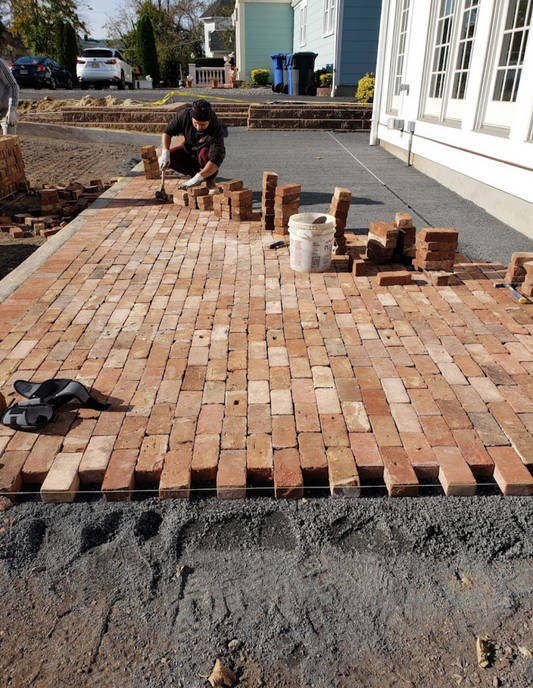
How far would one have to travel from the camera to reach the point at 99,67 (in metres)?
23.9

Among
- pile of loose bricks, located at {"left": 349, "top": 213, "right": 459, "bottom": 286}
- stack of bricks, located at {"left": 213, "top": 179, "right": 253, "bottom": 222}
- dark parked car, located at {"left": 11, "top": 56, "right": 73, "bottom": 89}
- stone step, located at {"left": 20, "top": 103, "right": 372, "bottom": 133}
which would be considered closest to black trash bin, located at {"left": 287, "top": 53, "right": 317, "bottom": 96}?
stone step, located at {"left": 20, "top": 103, "right": 372, "bottom": 133}

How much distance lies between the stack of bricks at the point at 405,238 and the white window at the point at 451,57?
12.5ft

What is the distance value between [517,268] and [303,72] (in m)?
18.5

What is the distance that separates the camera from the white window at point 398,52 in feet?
32.6

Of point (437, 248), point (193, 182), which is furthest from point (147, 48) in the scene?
point (437, 248)

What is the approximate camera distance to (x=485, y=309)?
402 centimetres

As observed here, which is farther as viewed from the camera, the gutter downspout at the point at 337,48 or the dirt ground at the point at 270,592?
the gutter downspout at the point at 337,48

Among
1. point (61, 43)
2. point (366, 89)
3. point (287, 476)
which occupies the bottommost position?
point (287, 476)

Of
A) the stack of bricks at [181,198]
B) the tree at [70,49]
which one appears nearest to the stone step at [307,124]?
the stack of bricks at [181,198]

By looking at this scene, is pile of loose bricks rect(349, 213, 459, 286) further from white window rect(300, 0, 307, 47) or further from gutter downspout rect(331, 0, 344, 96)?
white window rect(300, 0, 307, 47)

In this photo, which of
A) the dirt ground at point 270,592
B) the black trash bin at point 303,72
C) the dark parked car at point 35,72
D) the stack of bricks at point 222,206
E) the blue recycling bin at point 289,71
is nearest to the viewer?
the dirt ground at point 270,592

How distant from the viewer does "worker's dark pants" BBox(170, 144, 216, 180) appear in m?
7.52

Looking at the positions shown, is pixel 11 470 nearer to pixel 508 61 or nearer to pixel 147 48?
pixel 508 61

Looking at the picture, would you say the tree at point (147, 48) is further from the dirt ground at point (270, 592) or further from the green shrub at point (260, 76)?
the dirt ground at point (270, 592)
